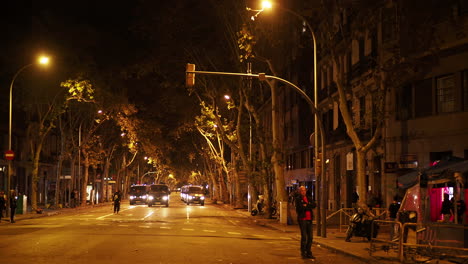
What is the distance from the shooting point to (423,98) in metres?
28.8

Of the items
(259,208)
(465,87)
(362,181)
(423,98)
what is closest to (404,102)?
(423,98)

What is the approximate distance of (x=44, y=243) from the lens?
60.1 feet

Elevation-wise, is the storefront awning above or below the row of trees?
below

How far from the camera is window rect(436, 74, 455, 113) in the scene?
26969 mm

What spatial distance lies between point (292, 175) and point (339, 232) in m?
35.7

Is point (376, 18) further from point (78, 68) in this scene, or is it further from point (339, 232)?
point (78, 68)

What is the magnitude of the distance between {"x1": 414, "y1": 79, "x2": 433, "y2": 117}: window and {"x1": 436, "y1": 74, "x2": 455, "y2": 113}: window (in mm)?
536

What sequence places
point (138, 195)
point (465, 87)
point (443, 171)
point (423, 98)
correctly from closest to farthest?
point (443, 171), point (465, 87), point (423, 98), point (138, 195)

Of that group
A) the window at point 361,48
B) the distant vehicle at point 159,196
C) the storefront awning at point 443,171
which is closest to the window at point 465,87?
the storefront awning at point 443,171

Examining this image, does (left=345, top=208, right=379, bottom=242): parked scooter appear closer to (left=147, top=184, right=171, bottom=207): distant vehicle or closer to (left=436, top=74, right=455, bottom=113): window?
(left=436, top=74, right=455, bottom=113): window

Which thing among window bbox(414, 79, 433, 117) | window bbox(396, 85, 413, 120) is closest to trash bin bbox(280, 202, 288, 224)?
window bbox(396, 85, 413, 120)

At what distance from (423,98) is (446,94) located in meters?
1.52

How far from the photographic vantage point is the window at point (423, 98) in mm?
28359

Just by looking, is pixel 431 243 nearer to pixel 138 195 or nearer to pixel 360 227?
pixel 360 227
